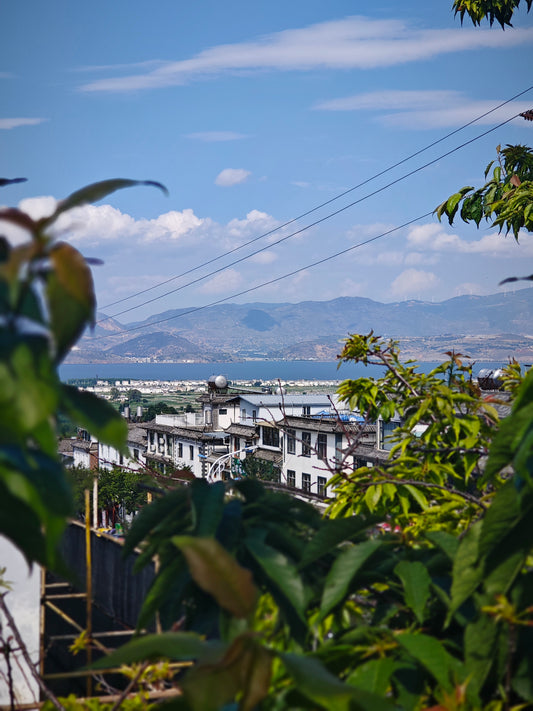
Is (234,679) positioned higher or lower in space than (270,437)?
higher

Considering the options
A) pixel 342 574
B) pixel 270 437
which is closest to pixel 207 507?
pixel 342 574

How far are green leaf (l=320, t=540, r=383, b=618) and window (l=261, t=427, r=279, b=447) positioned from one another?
4497 centimetres

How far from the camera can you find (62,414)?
105cm

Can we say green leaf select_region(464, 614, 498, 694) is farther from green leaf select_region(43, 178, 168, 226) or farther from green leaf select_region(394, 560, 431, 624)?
green leaf select_region(43, 178, 168, 226)

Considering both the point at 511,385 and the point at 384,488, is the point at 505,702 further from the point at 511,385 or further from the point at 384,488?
the point at 511,385

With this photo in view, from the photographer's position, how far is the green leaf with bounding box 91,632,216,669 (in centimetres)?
107

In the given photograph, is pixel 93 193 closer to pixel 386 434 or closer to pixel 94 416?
pixel 94 416

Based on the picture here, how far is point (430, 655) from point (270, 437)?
46.1 metres

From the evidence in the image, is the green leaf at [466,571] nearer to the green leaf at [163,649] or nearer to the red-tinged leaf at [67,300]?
the green leaf at [163,649]

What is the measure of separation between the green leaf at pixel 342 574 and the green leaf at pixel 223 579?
1.19 ft

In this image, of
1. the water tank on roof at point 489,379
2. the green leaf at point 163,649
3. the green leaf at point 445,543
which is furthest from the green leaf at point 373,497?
the green leaf at point 163,649

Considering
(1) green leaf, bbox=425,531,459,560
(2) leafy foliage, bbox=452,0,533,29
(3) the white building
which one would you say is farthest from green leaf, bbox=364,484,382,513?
(2) leafy foliage, bbox=452,0,533,29

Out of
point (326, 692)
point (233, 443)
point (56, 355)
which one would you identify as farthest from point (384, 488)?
point (233, 443)

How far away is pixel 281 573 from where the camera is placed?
1.30 m
